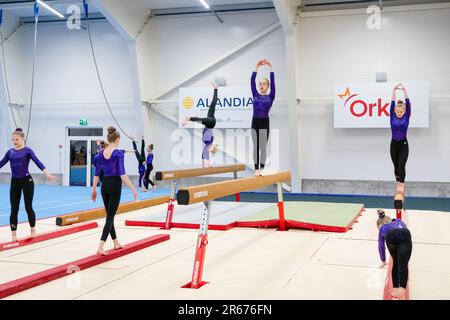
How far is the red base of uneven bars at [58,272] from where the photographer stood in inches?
178

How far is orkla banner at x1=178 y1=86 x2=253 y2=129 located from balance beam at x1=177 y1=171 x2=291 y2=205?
904cm

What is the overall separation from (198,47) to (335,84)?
552 cm

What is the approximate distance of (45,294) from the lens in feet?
14.6

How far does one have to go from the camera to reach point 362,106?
15156 millimetres

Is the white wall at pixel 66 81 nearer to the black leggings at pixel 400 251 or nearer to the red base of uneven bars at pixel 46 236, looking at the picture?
the red base of uneven bars at pixel 46 236

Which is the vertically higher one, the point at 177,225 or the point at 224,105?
the point at 224,105

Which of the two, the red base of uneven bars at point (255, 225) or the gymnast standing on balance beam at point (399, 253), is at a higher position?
the gymnast standing on balance beam at point (399, 253)

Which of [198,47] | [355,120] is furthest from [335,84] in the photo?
[198,47]

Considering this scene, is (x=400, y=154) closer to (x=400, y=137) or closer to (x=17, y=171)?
(x=400, y=137)

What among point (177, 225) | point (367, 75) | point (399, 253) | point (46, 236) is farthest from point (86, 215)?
point (367, 75)

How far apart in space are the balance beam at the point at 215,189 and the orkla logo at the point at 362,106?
28.6 ft

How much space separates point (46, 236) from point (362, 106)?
37.4 feet

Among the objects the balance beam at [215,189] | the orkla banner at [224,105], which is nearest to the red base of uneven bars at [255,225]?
the balance beam at [215,189]
